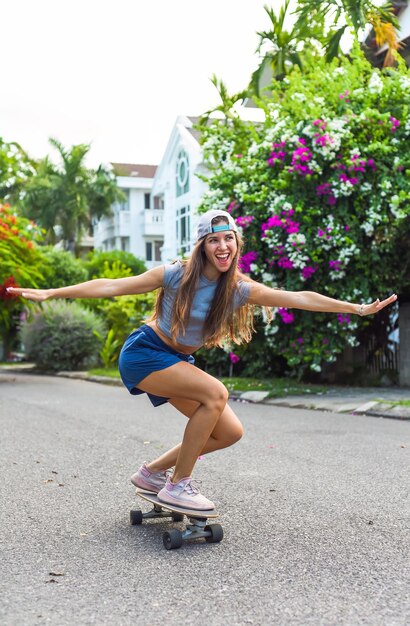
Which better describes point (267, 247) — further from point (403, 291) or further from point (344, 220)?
point (403, 291)

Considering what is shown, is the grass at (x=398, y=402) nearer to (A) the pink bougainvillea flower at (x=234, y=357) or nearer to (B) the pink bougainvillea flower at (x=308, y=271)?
(B) the pink bougainvillea flower at (x=308, y=271)

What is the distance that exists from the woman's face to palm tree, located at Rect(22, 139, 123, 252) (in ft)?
158

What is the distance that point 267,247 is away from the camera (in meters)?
15.5

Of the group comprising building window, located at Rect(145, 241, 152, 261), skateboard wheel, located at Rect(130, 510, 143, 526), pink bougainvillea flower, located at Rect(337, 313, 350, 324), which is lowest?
skateboard wheel, located at Rect(130, 510, 143, 526)

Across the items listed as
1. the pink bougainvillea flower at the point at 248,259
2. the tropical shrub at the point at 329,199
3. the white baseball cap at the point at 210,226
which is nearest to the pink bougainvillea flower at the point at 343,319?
the tropical shrub at the point at 329,199

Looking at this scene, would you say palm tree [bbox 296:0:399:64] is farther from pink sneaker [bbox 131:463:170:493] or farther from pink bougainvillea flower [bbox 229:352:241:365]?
pink sneaker [bbox 131:463:170:493]

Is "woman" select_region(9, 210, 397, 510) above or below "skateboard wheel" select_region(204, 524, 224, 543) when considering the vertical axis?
above

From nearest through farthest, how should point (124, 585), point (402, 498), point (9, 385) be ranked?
1. point (124, 585)
2. point (402, 498)
3. point (9, 385)

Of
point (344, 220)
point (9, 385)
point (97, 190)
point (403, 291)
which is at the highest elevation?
point (97, 190)

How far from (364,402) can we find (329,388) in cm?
243

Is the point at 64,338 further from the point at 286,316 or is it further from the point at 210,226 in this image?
the point at 210,226

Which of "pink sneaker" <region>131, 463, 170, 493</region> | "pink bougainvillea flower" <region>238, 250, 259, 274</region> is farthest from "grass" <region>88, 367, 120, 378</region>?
"pink sneaker" <region>131, 463, 170, 493</region>

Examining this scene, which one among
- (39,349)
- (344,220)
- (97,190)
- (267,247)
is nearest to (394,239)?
(344,220)

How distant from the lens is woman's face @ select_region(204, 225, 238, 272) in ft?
16.0
